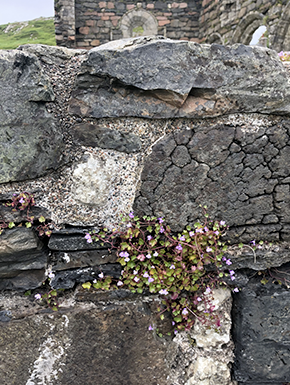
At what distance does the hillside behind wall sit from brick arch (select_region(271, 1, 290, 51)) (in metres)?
7.81

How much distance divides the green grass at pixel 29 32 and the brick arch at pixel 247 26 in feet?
22.8

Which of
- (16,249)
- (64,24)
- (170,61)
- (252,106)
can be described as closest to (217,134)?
(252,106)

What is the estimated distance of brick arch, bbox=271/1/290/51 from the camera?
7.17 m

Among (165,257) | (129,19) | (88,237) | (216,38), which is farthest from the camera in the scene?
(129,19)

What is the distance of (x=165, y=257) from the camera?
1249 mm

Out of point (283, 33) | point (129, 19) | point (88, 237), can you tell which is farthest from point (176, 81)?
point (129, 19)

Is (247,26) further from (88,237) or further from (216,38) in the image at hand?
(88,237)

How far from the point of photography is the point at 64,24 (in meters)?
10.7

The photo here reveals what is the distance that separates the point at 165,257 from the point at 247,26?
31.9 ft

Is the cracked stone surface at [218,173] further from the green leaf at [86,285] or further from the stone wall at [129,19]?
the stone wall at [129,19]

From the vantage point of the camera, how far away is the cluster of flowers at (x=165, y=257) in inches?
46.8

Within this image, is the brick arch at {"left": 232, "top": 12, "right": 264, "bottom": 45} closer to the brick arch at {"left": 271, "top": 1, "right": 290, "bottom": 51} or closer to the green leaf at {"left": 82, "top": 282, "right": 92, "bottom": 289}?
the brick arch at {"left": 271, "top": 1, "right": 290, "bottom": 51}

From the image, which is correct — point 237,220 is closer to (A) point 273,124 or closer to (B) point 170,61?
(A) point 273,124

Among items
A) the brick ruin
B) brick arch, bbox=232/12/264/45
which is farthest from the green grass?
brick arch, bbox=232/12/264/45
